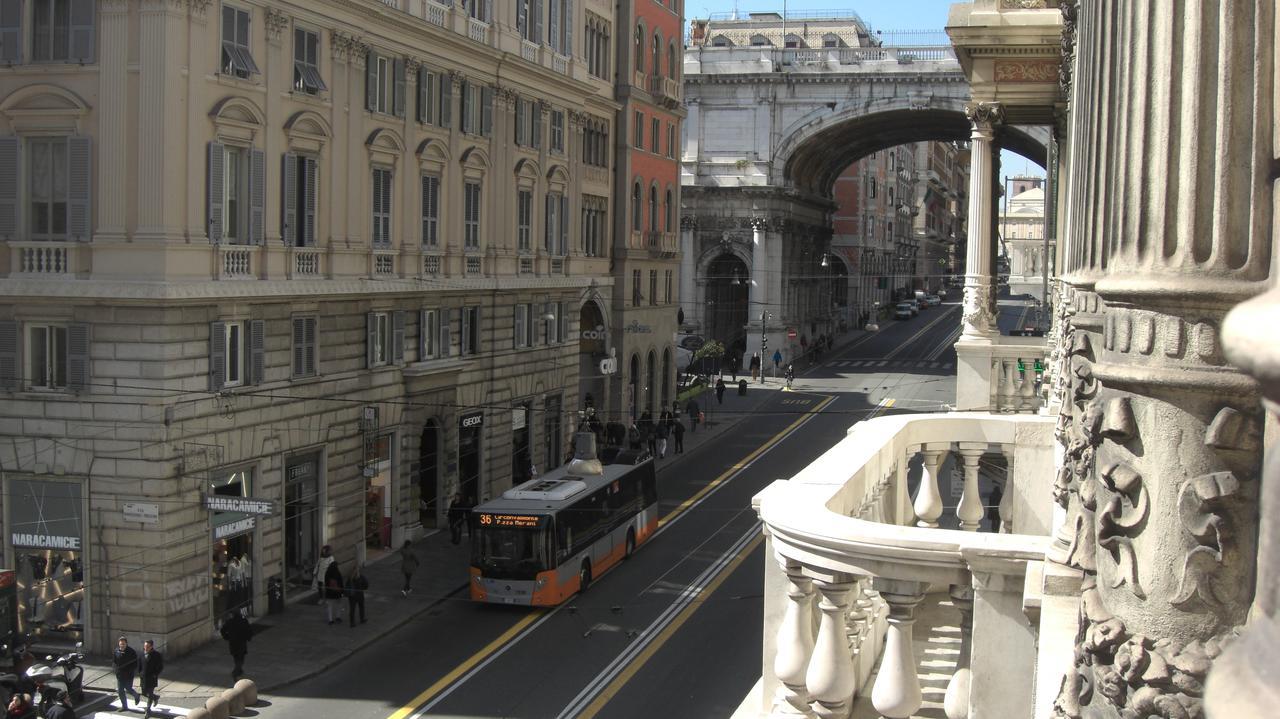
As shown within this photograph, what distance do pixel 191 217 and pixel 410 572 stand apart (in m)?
8.85

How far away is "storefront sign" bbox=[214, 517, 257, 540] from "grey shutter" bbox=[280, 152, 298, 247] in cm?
563

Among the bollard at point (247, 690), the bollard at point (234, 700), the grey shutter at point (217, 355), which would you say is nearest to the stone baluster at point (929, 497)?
the bollard at point (234, 700)

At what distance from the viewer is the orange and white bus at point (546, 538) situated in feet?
92.5

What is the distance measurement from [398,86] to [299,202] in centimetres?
539

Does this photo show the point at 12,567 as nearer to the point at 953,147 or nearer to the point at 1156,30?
the point at 1156,30

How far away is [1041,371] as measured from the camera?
20656 millimetres

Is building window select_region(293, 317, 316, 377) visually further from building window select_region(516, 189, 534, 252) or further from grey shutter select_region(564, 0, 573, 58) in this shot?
grey shutter select_region(564, 0, 573, 58)

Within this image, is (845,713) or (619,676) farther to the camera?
(619,676)

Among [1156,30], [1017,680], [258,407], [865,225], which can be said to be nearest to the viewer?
[1156,30]

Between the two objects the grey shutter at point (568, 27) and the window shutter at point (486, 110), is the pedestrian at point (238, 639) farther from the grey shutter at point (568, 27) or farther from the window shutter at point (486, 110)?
the grey shutter at point (568, 27)

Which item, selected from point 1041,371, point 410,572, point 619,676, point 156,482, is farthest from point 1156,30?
point 410,572

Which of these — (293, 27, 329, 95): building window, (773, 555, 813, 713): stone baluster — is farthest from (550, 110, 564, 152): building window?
(773, 555, 813, 713): stone baluster

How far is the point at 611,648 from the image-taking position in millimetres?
25578

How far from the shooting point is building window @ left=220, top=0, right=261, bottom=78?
85.4ft
